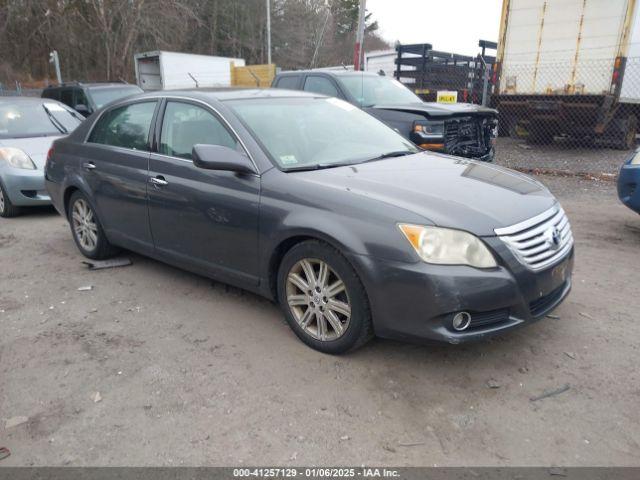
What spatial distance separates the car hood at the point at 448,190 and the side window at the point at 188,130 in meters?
0.77

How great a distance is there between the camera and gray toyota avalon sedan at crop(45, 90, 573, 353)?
2.79 m

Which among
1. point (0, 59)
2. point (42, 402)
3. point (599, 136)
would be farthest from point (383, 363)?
point (0, 59)

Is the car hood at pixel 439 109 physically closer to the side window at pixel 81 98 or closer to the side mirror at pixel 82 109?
the side mirror at pixel 82 109

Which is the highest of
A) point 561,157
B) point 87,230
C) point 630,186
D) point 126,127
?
point 126,127

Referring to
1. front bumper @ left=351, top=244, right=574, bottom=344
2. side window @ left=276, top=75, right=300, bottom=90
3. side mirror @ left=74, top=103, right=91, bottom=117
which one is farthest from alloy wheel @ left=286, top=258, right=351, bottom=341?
side mirror @ left=74, top=103, right=91, bottom=117

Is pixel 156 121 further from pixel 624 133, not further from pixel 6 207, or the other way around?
pixel 624 133

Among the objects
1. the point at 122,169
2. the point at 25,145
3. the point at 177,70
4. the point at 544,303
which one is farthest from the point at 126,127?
the point at 177,70

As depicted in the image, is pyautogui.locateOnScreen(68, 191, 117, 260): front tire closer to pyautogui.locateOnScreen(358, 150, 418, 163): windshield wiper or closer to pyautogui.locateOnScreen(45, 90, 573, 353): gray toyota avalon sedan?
pyautogui.locateOnScreen(45, 90, 573, 353): gray toyota avalon sedan

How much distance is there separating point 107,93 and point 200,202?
8891 mm

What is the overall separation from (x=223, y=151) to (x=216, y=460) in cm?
189

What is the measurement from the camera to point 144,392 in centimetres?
293

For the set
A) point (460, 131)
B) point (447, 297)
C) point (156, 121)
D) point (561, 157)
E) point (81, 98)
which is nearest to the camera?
point (447, 297)

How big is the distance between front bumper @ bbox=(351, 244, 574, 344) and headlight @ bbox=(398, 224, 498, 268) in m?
0.04

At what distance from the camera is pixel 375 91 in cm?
808
